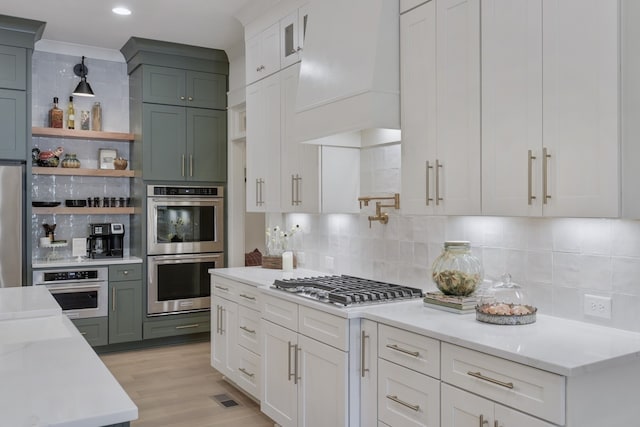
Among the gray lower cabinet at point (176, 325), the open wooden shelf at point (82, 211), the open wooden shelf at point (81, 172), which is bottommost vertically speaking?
the gray lower cabinet at point (176, 325)

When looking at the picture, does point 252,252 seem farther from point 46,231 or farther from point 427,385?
point 427,385

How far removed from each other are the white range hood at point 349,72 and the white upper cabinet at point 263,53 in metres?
0.75

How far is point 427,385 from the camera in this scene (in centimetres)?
225

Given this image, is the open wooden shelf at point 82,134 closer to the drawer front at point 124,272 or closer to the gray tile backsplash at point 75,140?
the gray tile backsplash at point 75,140

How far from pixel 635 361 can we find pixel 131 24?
465 cm

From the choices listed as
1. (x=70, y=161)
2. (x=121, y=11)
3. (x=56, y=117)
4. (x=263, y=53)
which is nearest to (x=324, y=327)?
(x=263, y=53)

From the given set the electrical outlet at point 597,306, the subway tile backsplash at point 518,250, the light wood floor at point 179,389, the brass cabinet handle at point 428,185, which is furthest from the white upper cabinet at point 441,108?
the light wood floor at point 179,389

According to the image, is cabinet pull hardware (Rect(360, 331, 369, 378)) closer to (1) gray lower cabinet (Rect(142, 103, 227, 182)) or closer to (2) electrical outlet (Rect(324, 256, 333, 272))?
(2) electrical outlet (Rect(324, 256, 333, 272))

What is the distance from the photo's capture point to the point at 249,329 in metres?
3.81

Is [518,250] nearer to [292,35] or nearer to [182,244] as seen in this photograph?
[292,35]

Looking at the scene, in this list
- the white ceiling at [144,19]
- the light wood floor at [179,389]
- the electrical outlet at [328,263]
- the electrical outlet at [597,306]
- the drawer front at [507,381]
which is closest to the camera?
the drawer front at [507,381]

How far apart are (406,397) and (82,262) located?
3.84 metres

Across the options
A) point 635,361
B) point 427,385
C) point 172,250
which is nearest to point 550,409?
point 635,361

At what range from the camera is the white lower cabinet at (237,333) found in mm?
3750
